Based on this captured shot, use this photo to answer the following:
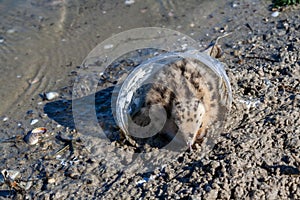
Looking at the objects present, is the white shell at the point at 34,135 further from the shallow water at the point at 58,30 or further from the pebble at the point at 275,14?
the pebble at the point at 275,14

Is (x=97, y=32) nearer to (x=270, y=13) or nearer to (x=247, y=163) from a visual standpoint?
(x=270, y=13)

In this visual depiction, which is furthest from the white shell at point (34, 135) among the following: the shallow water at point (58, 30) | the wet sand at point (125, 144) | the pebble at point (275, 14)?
the pebble at point (275, 14)

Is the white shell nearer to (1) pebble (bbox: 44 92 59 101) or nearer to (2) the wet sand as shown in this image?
(2) the wet sand

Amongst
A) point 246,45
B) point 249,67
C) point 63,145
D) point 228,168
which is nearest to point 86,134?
point 63,145

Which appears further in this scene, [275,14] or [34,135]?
[275,14]

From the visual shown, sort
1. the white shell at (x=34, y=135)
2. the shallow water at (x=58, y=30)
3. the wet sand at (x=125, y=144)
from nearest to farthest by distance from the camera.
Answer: the wet sand at (x=125, y=144)
the white shell at (x=34, y=135)
the shallow water at (x=58, y=30)

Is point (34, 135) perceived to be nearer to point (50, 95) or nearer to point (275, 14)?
point (50, 95)

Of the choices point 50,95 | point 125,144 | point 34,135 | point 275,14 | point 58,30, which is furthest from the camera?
point 58,30

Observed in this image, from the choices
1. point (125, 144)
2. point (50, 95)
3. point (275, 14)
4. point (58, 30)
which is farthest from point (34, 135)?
point (275, 14)
